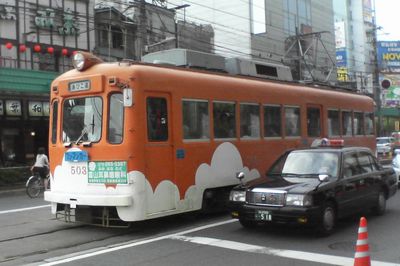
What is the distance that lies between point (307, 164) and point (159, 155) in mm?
2792

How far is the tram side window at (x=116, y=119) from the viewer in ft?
30.6

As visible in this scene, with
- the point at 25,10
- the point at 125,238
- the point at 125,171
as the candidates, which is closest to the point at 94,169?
the point at 125,171

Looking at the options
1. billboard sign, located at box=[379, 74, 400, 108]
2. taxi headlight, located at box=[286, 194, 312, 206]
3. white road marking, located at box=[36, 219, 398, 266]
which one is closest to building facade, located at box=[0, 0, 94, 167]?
white road marking, located at box=[36, 219, 398, 266]

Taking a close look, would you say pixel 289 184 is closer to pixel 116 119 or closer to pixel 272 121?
pixel 116 119

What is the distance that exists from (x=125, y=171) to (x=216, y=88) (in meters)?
3.00

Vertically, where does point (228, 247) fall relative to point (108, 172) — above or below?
below

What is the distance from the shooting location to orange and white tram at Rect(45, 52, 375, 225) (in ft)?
30.3

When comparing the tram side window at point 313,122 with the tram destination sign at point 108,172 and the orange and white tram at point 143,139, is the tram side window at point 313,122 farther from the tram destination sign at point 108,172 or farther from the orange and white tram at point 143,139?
the tram destination sign at point 108,172

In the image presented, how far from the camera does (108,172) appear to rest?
9328mm

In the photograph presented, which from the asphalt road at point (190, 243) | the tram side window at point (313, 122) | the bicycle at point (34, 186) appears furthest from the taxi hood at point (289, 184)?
the bicycle at point (34, 186)

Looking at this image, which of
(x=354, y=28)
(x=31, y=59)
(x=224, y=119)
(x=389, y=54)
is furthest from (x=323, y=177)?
(x=354, y=28)

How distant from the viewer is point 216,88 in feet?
36.4

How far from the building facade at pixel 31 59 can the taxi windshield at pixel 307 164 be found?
54.8 feet

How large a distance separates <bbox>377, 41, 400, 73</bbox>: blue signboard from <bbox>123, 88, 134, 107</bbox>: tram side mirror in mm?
56288
